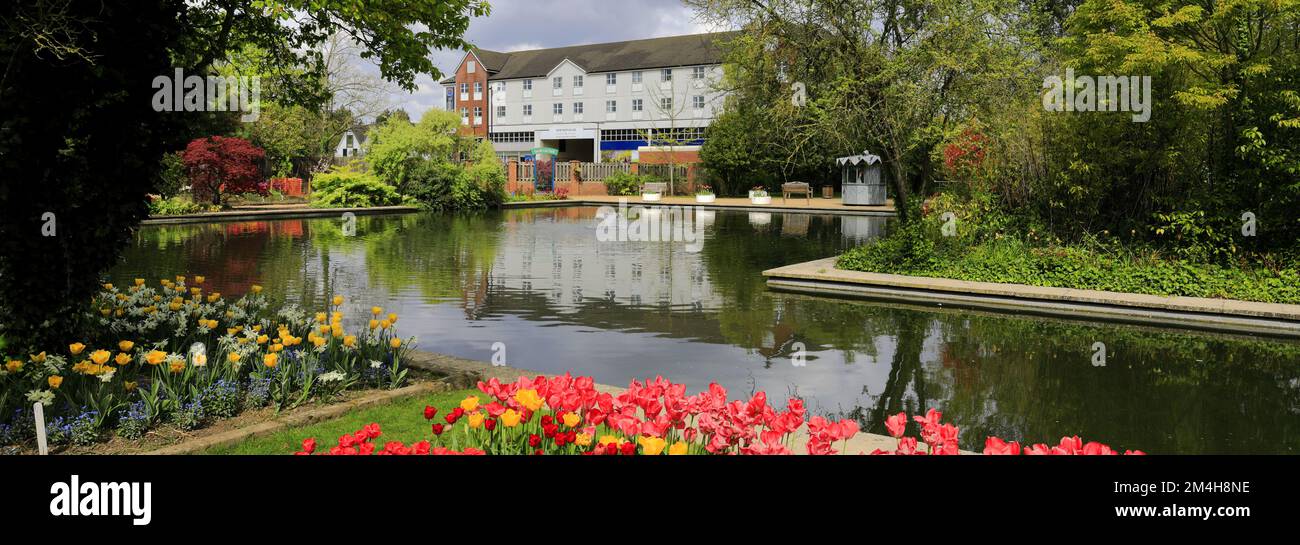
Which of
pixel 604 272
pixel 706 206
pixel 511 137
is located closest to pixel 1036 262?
pixel 604 272

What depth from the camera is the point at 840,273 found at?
15.0 m

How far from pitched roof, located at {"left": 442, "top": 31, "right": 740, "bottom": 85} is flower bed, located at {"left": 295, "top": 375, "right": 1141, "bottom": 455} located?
184 feet

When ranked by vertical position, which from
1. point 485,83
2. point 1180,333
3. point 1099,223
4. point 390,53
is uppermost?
point 485,83

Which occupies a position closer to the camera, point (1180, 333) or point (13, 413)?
point (13, 413)

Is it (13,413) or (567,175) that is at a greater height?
(567,175)

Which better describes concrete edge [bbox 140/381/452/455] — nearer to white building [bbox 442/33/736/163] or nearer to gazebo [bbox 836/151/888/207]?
gazebo [bbox 836/151/888/207]

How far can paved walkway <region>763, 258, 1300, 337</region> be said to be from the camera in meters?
11.4

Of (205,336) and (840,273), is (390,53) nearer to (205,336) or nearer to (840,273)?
(205,336)

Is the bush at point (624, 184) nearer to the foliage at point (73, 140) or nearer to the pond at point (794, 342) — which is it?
the pond at point (794, 342)

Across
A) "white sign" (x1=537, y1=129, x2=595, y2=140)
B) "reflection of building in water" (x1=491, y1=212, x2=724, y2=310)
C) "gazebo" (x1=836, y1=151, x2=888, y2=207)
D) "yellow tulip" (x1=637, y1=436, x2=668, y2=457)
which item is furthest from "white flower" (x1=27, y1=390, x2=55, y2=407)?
"white sign" (x1=537, y1=129, x2=595, y2=140)

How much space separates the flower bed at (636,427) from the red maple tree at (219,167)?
30648 mm
